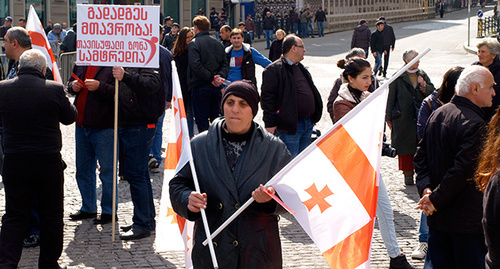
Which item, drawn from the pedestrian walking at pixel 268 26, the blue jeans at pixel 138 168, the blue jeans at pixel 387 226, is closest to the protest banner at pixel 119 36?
the blue jeans at pixel 138 168

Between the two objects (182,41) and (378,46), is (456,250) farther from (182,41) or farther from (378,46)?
(378,46)

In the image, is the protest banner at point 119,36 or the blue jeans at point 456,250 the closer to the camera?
the blue jeans at point 456,250

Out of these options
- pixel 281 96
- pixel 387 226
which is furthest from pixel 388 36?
pixel 387 226

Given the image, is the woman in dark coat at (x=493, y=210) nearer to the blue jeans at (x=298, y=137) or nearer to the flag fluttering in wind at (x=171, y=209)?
the flag fluttering in wind at (x=171, y=209)

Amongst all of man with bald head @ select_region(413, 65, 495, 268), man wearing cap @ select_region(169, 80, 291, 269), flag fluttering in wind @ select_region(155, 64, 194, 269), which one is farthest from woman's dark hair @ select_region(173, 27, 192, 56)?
man wearing cap @ select_region(169, 80, 291, 269)

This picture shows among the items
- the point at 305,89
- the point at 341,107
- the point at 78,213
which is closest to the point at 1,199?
the point at 78,213

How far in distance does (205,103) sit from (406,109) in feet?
9.66

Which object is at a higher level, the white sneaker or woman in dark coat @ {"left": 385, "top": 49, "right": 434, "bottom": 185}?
woman in dark coat @ {"left": 385, "top": 49, "right": 434, "bottom": 185}

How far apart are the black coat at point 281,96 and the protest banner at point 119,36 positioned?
1.51 metres

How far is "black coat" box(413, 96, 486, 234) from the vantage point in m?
4.79

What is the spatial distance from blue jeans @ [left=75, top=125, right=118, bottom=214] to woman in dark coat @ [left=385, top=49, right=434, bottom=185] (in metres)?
3.53

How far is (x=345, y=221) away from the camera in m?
4.17

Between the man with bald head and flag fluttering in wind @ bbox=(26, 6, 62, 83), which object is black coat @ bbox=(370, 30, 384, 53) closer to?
flag fluttering in wind @ bbox=(26, 6, 62, 83)

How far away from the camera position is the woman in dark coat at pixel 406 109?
9.12 metres
